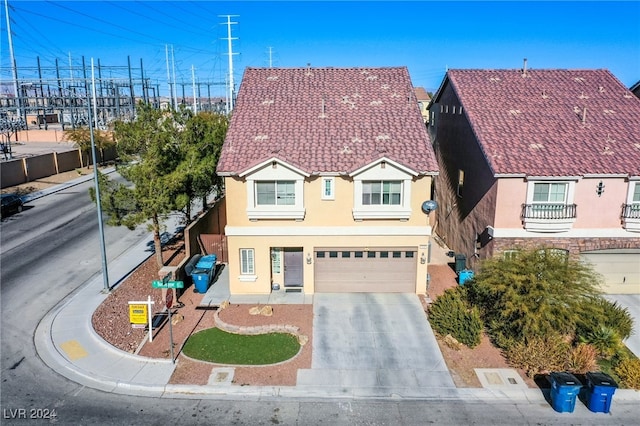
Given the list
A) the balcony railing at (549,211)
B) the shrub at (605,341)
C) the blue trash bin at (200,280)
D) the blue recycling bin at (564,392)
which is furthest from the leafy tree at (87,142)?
the blue recycling bin at (564,392)

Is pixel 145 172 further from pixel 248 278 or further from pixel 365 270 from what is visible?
pixel 365 270

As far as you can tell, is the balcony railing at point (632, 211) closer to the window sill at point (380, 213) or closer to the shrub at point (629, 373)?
the shrub at point (629, 373)

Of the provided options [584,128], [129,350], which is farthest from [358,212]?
[584,128]

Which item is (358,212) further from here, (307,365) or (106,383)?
(106,383)

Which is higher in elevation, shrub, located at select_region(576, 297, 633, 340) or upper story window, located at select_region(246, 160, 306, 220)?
upper story window, located at select_region(246, 160, 306, 220)

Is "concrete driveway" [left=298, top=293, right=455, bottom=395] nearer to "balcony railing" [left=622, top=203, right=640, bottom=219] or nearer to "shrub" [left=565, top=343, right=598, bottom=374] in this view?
"shrub" [left=565, top=343, right=598, bottom=374]

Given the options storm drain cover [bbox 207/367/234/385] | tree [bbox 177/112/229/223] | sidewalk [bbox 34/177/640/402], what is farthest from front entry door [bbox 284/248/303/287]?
sidewalk [bbox 34/177/640/402]
